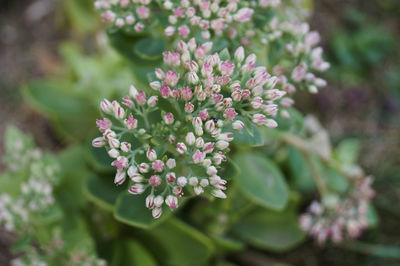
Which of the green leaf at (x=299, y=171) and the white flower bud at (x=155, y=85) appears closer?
the white flower bud at (x=155, y=85)

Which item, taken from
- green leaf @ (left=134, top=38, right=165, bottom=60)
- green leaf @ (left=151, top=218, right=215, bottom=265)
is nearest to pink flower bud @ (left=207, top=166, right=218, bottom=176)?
green leaf @ (left=134, top=38, right=165, bottom=60)

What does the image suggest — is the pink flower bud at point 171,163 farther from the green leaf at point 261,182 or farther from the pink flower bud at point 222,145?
the green leaf at point 261,182

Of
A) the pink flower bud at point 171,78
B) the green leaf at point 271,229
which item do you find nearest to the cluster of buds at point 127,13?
the pink flower bud at point 171,78

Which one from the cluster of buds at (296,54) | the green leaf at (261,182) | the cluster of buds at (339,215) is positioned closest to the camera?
the cluster of buds at (296,54)

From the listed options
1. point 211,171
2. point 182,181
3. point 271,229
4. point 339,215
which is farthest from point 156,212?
point 271,229

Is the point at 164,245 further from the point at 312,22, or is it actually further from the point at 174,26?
the point at 312,22

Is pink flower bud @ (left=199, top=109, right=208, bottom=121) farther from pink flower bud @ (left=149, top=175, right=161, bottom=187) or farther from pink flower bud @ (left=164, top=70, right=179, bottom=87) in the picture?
pink flower bud @ (left=149, top=175, right=161, bottom=187)
